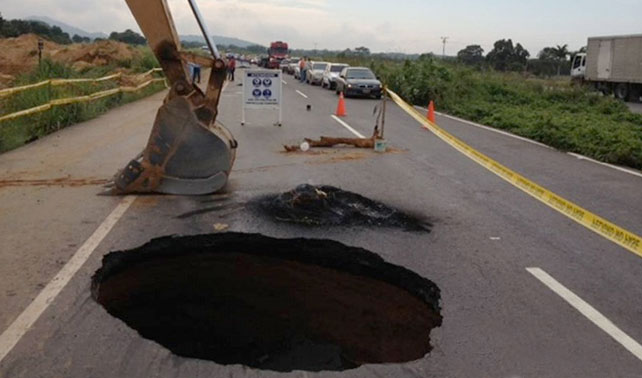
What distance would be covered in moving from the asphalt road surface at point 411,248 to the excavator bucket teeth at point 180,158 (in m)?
0.26

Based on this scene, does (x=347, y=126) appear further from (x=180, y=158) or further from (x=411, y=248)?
(x=411, y=248)

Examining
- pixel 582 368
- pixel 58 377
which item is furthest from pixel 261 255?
pixel 582 368

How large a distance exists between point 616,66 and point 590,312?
3726 centimetres

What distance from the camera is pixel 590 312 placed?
5.11 metres

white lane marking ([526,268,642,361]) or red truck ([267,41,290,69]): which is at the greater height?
red truck ([267,41,290,69])

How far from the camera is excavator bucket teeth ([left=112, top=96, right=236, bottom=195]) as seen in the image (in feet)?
27.1

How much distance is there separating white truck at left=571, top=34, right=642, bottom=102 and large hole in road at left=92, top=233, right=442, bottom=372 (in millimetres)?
35010

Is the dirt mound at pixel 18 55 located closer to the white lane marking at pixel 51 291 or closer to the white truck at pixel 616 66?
the white truck at pixel 616 66

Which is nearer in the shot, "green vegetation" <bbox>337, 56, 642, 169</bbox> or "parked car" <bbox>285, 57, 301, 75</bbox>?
"green vegetation" <bbox>337, 56, 642, 169</bbox>

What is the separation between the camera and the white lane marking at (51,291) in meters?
4.35

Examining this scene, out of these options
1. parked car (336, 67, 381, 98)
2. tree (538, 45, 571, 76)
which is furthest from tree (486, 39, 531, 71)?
parked car (336, 67, 381, 98)

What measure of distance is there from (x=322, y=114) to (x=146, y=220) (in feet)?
50.4

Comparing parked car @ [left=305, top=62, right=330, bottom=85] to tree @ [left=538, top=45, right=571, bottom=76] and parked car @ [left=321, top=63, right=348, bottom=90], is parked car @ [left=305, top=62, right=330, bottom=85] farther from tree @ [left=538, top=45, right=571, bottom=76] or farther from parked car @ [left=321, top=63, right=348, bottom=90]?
tree @ [left=538, top=45, right=571, bottom=76]

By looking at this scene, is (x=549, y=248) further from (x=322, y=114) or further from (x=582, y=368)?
(x=322, y=114)
